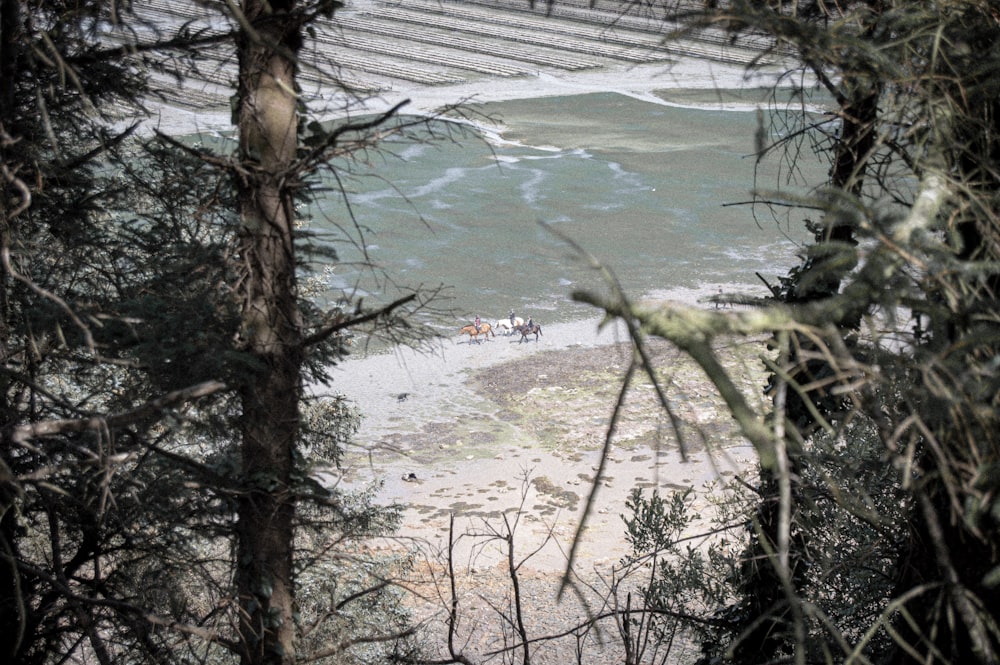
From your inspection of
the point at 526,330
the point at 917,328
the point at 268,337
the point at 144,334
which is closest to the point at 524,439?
the point at 526,330

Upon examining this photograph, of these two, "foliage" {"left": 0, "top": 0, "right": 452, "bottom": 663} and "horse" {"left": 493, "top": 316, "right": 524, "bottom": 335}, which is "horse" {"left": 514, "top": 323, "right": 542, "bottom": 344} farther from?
"foliage" {"left": 0, "top": 0, "right": 452, "bottom": 663}

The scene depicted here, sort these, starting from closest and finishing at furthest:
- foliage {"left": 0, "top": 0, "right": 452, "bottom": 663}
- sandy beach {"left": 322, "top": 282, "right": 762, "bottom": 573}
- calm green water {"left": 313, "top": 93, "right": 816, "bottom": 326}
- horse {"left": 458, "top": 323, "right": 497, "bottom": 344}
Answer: foliage {"left": 0, "top": 0, "right": 452, "bottom": 663}
sandy beach {"left": 322, "top": 282, "right": 762, "bottom": 573}
horse {"left": 458, "top": 323, "right": 497, "bottom": 344}
calm green water {"left": 313, "top": 93, "right": 816, "bottom": 326}

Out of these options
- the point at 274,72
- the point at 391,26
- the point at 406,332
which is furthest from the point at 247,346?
the point at 391,26

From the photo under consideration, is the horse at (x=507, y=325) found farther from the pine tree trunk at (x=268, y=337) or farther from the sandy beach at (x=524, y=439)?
the pine tree trunk at (x=268, y=337)

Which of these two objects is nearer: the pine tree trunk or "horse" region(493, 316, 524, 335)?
the pine tree trunk

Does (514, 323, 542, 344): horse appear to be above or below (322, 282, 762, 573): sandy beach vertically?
above

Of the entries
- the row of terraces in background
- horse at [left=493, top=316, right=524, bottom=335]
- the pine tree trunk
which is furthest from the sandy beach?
the row of terraces in background
